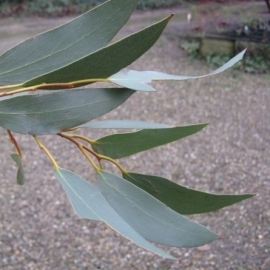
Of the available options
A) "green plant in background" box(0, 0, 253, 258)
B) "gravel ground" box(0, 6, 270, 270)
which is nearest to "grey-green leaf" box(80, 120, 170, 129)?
"green plant in background" box(0, 0, 253, 258)

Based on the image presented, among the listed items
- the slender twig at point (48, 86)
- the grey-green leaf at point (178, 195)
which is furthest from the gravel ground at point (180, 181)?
the slender twig at point (48, 86)

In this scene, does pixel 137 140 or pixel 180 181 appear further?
pixel 180 181

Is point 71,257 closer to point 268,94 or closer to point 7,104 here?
point 7,104

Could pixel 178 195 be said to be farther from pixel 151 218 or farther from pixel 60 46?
pixel 60 46

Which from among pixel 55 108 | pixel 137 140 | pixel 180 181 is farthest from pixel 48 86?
pixel 180 181

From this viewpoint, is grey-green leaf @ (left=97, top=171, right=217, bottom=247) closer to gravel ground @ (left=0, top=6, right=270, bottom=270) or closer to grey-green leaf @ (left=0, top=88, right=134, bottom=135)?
grey-green leaf @ (left=0, top=88, right=134, bottom=135)

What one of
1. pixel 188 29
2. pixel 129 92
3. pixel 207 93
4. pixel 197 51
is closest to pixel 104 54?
pixel 129 92
